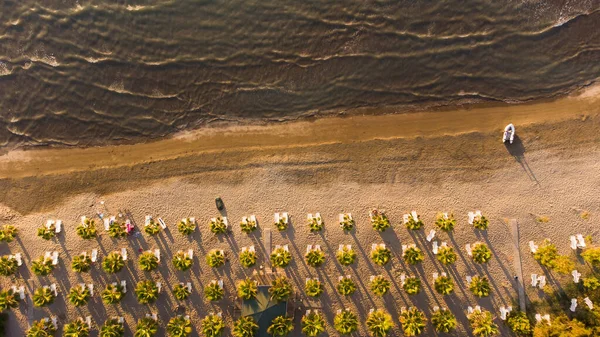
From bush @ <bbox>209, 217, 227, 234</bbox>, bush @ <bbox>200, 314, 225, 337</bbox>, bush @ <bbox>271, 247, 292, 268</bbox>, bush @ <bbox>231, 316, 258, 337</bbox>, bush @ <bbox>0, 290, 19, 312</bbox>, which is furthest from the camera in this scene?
bush @ <bbox>209, 217, 227, 234</bbox>

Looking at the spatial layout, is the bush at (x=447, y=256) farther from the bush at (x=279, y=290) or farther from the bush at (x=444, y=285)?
the bush at (x=279, y=290)

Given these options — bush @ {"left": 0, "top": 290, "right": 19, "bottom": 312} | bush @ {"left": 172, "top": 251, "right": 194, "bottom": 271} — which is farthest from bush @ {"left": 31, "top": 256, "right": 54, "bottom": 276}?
bush @ {"left": 172, "top": 251, "right": 194, "bottom": 271}

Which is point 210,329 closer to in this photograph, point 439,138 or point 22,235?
point 22,235

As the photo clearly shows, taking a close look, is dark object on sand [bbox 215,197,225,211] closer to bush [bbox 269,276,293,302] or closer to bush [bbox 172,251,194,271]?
bush [bbox 172,251,194,271]

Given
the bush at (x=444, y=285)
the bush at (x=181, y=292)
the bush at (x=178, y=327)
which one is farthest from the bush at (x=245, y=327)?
the bush at (x=444, y=285)

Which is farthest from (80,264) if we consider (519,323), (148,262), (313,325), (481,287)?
(519,323)

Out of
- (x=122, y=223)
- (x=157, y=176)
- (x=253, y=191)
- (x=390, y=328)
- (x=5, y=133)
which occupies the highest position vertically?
(x=5, y=133)

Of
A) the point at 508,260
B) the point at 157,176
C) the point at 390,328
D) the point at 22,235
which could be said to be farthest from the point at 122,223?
the point at 508,260
